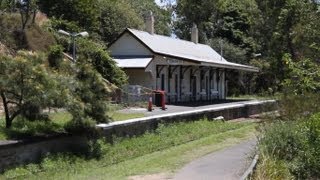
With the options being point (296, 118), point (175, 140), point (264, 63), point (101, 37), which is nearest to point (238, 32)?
point (264, 63)

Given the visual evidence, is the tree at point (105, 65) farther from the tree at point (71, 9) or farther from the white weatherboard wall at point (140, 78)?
the tree at point (71, 9)

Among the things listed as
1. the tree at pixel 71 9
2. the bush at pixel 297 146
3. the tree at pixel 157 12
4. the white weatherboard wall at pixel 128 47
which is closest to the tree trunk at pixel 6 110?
the bush at pixel 297 146

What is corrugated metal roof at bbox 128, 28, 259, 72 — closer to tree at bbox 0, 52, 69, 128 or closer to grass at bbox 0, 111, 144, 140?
grass at bbox 0, 111, 144, 140

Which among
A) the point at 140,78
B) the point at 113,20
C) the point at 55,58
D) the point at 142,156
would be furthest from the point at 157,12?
the point at 142,156

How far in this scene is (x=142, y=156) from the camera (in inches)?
A: 784

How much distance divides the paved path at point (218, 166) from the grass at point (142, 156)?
49cm

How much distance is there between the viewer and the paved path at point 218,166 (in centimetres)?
1404

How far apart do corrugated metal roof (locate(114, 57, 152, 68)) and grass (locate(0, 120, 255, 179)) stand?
47.1ft

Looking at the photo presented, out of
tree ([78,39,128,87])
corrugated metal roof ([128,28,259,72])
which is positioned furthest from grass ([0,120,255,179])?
corrugated metal roof ([128,28,259,72])

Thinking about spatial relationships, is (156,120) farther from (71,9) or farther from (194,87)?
(71,9)

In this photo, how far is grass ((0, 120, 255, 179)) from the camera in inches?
625

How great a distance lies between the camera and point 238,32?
75438 millimetres

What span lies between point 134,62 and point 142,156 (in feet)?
75.6

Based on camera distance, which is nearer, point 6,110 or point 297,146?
point 297,146
